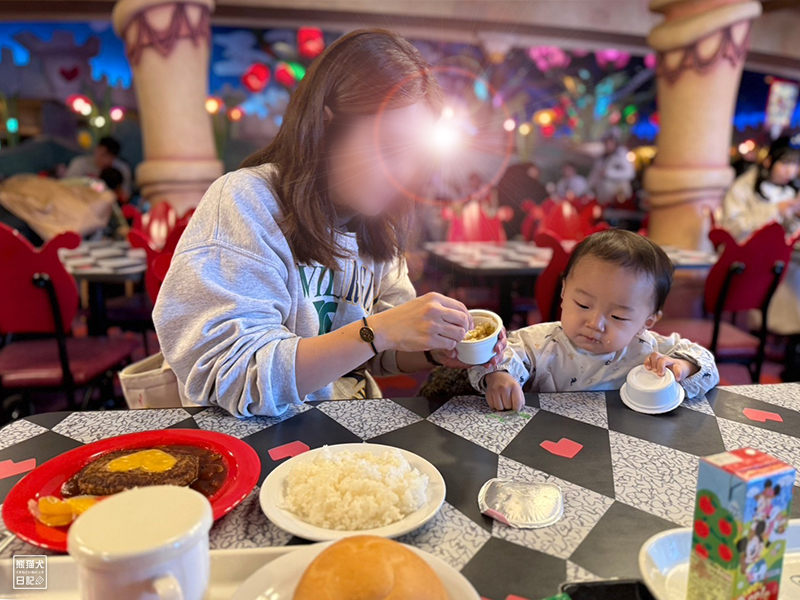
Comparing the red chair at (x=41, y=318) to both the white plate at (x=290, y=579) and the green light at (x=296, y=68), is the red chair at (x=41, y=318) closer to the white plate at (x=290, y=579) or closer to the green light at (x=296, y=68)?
the white plate at (x=290, y=579)

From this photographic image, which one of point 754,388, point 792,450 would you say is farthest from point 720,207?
point 792,450

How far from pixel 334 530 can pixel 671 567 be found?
1.50 feet

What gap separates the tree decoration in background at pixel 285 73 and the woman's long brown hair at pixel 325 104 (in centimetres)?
950

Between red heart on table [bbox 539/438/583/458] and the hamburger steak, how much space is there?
65 cm

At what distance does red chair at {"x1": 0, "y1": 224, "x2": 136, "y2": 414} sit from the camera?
2262 mm

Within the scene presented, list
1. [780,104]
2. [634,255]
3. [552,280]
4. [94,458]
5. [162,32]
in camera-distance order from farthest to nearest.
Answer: [780,104] < [162,32] < [552,280] < [634,255] < [94,458]

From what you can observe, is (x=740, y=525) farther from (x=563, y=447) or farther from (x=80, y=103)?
(x=80, y=103)

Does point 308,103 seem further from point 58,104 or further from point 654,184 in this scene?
point 58,104

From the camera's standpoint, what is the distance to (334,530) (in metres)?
0.78

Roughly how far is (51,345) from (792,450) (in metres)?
3.06

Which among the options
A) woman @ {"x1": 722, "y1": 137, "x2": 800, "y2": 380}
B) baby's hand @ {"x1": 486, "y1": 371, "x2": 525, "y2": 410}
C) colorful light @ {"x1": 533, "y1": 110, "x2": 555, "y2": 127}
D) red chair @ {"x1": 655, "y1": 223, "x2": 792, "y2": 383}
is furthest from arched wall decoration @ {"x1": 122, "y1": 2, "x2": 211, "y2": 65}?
colorful light @ {"x1": 533, "y1": 110, "x2": 555, "y2": 127}

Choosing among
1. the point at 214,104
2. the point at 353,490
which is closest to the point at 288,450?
the point at 353,490

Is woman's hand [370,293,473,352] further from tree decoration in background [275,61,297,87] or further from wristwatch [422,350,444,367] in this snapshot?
tree decoration in background [275,61,297,87]

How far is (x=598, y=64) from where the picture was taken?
11.9m
